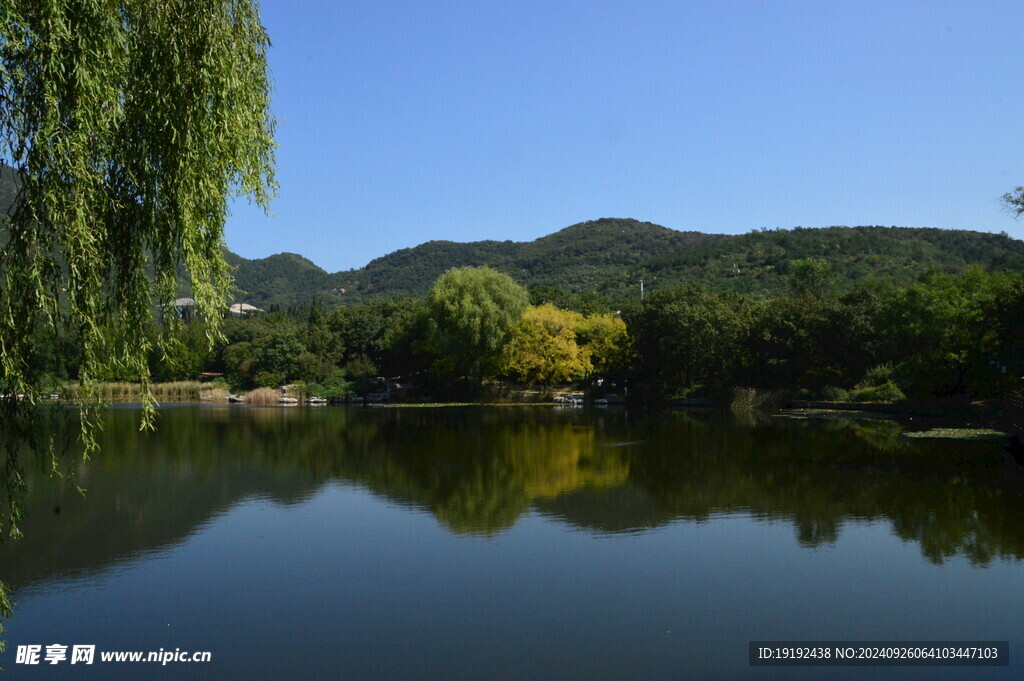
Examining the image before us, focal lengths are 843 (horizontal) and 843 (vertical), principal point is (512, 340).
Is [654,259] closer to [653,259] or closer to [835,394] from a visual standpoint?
[653,259]

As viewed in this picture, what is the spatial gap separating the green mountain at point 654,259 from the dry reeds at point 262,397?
7.47 m

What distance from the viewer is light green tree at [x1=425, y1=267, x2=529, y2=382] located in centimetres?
5516

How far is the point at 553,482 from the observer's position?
20000mm

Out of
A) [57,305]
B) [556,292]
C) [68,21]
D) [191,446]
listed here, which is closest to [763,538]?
[57,305]

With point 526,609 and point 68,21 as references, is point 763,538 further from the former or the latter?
point 68,21

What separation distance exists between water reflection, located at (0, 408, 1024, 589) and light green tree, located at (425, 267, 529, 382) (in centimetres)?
2071

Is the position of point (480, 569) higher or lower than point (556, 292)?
lower

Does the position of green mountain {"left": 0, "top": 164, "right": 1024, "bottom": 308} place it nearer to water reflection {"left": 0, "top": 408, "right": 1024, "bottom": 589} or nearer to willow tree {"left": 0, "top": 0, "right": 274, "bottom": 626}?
water reflection {"left": 0, "top": 408, "right": 1024, "bottom": 589}

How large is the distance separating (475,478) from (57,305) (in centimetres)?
1472

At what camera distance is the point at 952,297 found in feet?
122

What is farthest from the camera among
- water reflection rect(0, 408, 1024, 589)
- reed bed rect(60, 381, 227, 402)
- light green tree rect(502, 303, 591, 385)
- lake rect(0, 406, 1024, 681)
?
reed bed rect(60, 381, 227, 402)

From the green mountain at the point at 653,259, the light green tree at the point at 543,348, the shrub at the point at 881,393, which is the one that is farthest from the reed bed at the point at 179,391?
the shrub at the point at 881,393
